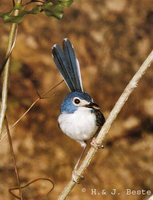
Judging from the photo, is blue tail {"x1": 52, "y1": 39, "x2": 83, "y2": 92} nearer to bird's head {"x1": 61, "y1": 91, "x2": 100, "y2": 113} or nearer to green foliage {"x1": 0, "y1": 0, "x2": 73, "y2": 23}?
bird's head {"x1": 61, "y1": 91, "x2": 100, "y2": 113}

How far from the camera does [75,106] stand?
3430 millimetres

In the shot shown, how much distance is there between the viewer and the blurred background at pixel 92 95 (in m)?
5.48

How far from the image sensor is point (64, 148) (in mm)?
5746

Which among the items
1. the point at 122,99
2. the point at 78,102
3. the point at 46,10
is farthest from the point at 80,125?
the point at 46,10

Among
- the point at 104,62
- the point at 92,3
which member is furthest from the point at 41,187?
the point at 92,3

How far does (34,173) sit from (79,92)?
233 centimetres

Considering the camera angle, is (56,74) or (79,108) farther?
(56,74)

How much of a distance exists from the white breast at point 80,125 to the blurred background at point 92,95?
1985mm

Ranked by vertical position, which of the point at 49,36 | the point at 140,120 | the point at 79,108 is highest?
the point at 79,108

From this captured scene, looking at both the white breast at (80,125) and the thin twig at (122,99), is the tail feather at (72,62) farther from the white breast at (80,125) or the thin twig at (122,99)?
the thin twig at (122,99)

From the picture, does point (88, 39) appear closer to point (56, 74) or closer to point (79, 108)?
point (56, 74)

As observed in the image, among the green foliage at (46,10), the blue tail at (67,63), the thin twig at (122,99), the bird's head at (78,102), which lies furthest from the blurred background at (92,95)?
the green foliage at (46,10)

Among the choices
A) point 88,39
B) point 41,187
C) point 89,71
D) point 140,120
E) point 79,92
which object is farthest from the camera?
point 88,39

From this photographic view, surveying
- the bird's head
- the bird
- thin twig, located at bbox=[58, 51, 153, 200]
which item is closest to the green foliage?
thin twig, located at bbox=[58, 51, 153, 200]
